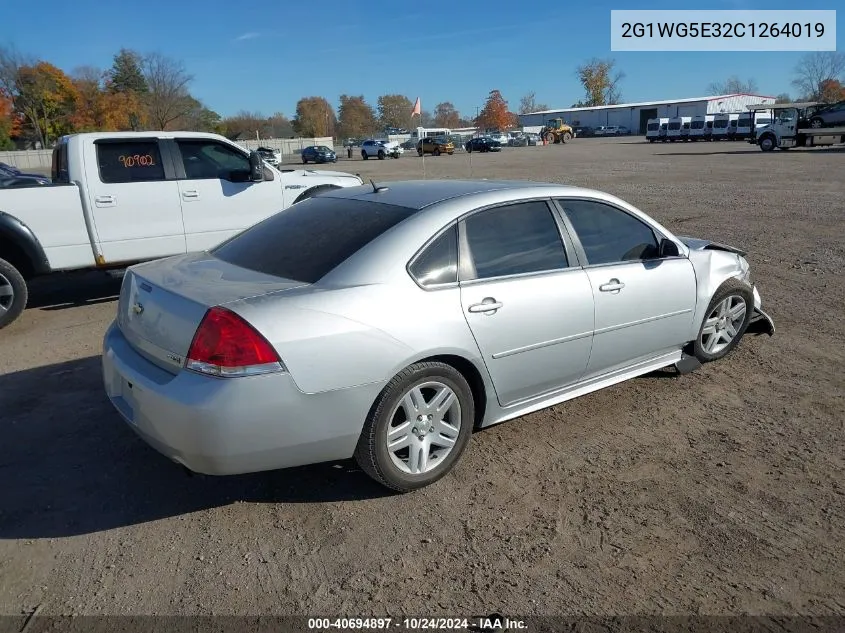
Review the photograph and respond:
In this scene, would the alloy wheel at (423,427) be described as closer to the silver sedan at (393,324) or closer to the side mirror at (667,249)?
the silver sedan at (393,324)

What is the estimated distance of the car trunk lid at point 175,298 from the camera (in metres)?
2.99

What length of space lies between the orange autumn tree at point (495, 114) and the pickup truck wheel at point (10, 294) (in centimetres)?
11323

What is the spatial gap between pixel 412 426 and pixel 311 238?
1.22 meters

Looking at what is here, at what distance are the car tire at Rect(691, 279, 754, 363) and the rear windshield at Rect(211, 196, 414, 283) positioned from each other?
2.63m

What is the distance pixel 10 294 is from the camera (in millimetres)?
6348

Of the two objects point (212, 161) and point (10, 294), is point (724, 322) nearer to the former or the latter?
point (212, 161)

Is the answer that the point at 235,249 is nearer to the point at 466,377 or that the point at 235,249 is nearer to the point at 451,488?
the point at 466,377

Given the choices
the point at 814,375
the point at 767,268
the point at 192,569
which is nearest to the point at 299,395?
the point at 192,569

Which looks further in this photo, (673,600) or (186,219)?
(186,219)

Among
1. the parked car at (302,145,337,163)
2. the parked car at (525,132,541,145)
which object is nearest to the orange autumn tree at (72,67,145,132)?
the parked car at (302,145,337,163)

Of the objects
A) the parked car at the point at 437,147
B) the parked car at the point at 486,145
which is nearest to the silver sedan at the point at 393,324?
the parked car at the point at 437,147

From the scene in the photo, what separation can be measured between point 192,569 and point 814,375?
444 cm

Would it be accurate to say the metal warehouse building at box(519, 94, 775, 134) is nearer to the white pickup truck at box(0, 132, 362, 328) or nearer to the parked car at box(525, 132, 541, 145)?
the parked car at box(525, 132, 541, 145)

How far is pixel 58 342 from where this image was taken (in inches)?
234
